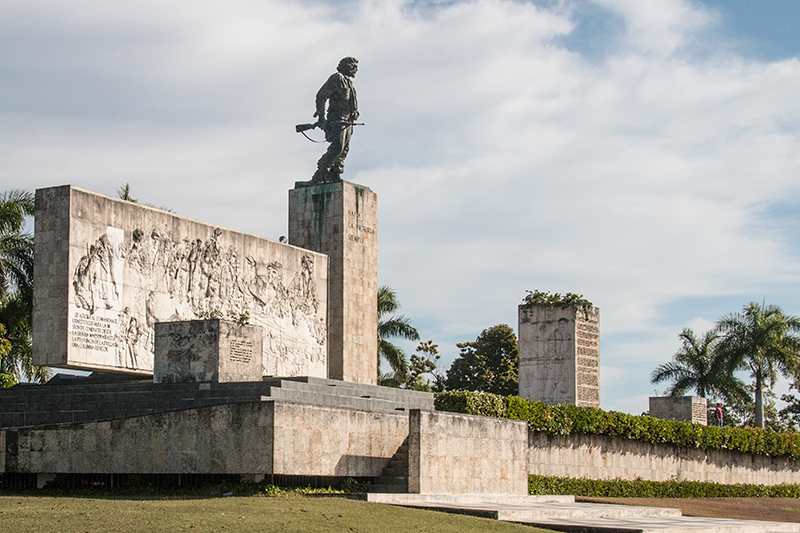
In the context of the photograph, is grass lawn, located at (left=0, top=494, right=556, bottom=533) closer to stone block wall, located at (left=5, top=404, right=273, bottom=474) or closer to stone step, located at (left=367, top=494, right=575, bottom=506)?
stone step, located at (left=367, top=494, right=575, bottom=506)

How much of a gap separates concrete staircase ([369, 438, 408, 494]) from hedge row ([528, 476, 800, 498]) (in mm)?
4768

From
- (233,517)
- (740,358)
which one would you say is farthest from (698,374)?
(233,517)

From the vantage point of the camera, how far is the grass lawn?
1016cm

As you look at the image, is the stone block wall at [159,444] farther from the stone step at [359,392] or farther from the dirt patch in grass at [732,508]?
the dirt patch in grass at [732,508]

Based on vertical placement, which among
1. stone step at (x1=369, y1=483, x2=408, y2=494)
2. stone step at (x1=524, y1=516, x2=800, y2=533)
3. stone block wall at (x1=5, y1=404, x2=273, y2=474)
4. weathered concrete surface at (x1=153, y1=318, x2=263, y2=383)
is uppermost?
weathered concrete surface at (x1=153, y1=318, x2=263, y2=383)

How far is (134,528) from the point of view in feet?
32.6

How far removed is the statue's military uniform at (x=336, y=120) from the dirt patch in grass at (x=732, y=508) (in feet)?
32.7

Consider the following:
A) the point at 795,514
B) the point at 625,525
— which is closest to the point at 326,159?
the point at 795,514

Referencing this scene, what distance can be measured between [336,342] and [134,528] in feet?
49.2

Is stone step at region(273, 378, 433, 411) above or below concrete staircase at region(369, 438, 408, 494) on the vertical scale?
above

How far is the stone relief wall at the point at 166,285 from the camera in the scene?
18.8 meters

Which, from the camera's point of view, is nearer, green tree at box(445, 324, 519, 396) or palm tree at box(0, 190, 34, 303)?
palm tree at box(0, 190, 34, 303)

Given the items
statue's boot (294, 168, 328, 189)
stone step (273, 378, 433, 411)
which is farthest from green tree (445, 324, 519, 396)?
stone step (273, 378, 433, 411)

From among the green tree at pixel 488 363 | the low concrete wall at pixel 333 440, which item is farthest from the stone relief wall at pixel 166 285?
the green tree at pixel 488 363
